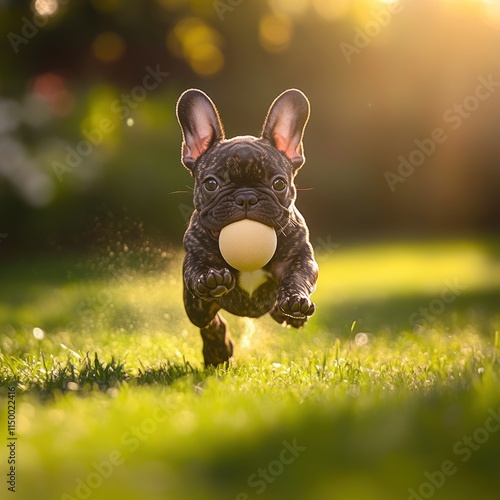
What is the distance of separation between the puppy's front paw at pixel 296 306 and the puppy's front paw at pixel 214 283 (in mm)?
320

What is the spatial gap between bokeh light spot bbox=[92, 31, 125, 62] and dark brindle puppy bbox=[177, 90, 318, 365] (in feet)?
28.6

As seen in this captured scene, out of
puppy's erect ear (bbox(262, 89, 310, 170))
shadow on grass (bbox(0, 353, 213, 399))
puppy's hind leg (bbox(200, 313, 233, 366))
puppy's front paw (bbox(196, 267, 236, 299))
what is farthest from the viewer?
puppy's hind leg (bbox(200, 313, 233, 366))

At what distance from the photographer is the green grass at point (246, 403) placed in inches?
102

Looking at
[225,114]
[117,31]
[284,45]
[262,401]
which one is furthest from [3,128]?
[262,401]

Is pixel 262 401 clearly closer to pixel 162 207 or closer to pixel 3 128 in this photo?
pixel 162 207

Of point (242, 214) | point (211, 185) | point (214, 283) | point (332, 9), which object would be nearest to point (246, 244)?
point (242, 214)

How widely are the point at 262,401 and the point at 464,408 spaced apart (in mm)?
891

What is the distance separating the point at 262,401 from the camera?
3.47m

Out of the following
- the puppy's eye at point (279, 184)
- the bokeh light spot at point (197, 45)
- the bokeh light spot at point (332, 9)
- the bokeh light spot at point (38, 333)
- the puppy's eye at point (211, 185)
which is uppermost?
the bokeh light spot at point (332, 9)

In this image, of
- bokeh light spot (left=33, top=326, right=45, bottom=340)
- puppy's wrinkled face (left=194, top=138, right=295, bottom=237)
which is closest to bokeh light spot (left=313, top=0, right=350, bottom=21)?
bokeh light spot (left=33, top=326, right=45, bottom=340)

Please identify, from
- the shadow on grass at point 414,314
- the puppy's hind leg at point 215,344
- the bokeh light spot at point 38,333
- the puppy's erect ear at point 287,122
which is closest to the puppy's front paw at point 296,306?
the puppy's hind leg at point 215,344

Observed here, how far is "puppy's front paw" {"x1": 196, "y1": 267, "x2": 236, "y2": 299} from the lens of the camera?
14.1 ft

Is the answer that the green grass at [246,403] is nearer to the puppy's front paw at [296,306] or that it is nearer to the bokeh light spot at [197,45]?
the puppy's front paw at [296,306]

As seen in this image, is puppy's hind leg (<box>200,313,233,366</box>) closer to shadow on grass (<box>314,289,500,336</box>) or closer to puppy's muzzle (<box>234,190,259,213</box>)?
puppy's muzzle (<box>234,190,259,213</box>)
